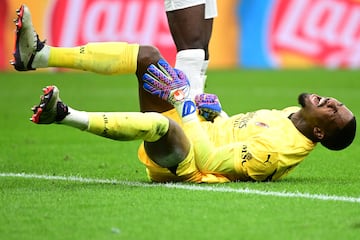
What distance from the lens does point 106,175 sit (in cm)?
775

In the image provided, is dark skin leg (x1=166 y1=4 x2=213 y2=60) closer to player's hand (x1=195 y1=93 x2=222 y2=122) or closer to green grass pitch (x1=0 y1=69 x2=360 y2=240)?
player's hand (x1=195 y1=93 x2=222 y2=122)

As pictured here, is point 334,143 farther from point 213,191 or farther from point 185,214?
point 185,214

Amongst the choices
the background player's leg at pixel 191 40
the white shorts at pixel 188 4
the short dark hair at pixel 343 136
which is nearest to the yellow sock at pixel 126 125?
the short dark hair at pixel 343 136

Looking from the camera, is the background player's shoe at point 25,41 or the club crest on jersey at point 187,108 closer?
the background player's shoe at point 25,41

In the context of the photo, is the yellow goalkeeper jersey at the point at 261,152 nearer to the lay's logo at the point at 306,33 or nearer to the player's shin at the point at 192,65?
the player's shin at the point at 192,65

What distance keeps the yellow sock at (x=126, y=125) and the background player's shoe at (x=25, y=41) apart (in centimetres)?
76

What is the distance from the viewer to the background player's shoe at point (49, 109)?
6.27m

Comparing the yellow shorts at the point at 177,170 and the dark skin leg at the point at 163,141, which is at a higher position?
the dark skin leg at the point at 163,141

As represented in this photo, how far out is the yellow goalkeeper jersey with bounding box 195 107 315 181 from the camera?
6980mm

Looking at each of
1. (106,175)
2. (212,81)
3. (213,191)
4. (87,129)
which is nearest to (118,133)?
(87,129)

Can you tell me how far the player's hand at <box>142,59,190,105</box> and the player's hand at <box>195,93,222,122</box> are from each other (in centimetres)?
54

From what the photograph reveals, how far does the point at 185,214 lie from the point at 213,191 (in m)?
0.84

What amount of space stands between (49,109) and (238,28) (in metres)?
13.1

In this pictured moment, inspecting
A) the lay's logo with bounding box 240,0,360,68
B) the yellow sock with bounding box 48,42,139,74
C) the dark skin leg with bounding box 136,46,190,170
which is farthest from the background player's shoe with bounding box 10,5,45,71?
the lay's logo with bounding box 240,0,360,68
